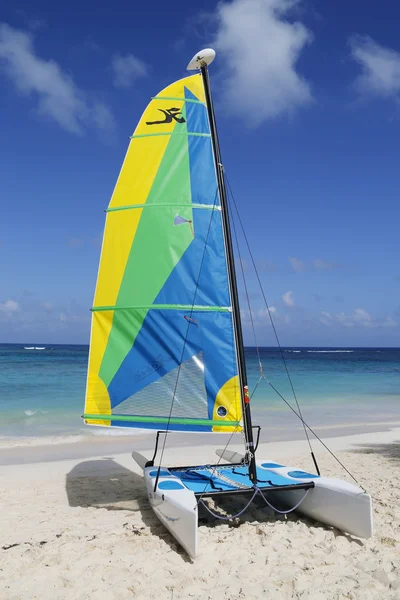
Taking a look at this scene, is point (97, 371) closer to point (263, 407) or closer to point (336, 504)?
point (336, 504)

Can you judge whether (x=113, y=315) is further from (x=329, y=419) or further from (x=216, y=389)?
(x=329, y=419)

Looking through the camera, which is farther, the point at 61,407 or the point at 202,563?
the point at 61,407

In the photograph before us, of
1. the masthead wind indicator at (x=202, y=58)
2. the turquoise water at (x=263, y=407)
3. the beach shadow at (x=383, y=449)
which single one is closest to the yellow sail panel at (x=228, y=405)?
the masthead wind indicator at (x=202, y=58)

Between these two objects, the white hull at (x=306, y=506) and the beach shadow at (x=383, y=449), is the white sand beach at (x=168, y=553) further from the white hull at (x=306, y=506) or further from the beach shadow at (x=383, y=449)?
the beach shadow at (x=383, y=449)

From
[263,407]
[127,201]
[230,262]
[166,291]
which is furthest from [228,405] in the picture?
[263,407]

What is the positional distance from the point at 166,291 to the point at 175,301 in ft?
0.52

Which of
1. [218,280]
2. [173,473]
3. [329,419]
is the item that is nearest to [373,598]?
[173,473]

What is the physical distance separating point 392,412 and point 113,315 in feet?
42.0

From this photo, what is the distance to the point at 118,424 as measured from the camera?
18.1ft

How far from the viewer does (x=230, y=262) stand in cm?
557

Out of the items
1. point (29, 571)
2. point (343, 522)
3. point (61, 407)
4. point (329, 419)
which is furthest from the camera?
point (61, 407)

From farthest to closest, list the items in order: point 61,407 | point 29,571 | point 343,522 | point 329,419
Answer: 1. point 61,407
2. point 329,419
3. point 343,522
4. point 29,571

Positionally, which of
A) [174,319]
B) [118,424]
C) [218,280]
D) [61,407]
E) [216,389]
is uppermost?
[218,280]

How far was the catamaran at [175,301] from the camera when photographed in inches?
215
